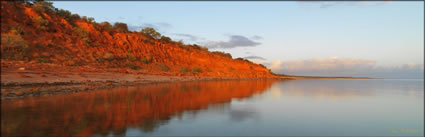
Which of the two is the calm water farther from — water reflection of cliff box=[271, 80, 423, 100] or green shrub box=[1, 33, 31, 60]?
green shrub box=[1, 33, 31, 60]

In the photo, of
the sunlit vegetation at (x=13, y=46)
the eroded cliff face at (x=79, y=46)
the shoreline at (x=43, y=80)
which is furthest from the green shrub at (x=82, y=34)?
the shoreline at (x=43, y=80)

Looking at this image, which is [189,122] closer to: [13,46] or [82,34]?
[13,46]

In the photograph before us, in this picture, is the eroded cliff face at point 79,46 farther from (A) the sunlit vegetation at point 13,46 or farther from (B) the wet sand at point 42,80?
(B) the wet sand at point 42,80

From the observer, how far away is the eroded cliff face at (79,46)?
22.8 metres

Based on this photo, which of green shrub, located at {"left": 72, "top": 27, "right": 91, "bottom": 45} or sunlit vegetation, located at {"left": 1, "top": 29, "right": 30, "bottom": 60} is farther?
green shrub, located at {"left": 72, "top": 27, "right": 91, "bottom": 45}

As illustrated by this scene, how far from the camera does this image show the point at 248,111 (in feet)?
29.9

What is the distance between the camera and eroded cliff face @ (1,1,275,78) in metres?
22.8

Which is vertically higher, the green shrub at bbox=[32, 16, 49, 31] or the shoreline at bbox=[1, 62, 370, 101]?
the green shrub at bbox=[32, 16, 49, 31]

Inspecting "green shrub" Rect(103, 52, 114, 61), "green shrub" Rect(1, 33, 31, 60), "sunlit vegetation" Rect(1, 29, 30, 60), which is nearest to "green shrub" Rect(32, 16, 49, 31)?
"sunlit vegetation" Rect(1, 29, 30, 60)

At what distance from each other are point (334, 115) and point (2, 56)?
24839 millimetres

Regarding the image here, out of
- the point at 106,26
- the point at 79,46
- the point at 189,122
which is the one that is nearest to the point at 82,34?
the point at 79,46

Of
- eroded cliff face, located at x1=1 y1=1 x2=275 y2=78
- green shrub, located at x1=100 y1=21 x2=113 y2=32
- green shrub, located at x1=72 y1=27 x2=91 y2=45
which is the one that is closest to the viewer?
eroded cliff face, located at x1=1 y1=1 x2=275 y2=78

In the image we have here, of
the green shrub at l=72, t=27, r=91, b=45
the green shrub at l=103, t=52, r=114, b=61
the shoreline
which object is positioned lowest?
the shoreline

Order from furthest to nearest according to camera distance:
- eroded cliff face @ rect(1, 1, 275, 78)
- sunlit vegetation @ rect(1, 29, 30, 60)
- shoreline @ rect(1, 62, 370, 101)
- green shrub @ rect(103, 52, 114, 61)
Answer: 1. green shrub @ rect(103, 52, 114, 61)
2. eroded cliff face @ rect(1, 1, 275, 78)
3. sunlit vegetation @ rect(1, 29, 30, 60)
4. shoreline @ rect(1, 62, 370, 101)
